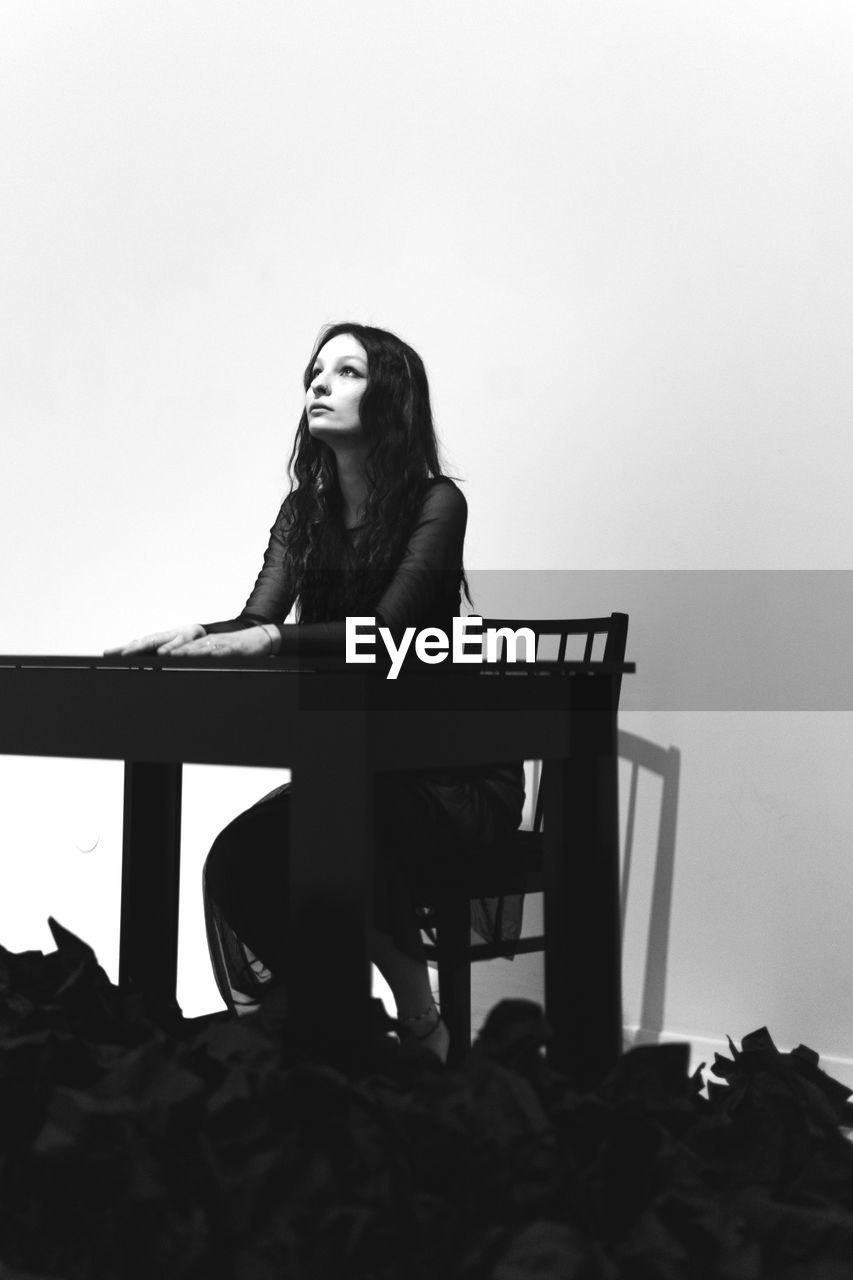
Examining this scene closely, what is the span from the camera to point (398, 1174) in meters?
0.94

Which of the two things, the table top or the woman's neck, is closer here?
the table top

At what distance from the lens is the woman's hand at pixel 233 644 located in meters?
1.32

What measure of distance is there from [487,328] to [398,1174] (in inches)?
65.6

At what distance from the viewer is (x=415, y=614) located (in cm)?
161

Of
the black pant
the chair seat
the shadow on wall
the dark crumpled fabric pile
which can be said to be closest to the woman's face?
the black pant

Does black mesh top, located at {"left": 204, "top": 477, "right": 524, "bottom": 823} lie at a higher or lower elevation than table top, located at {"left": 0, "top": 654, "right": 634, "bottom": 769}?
higher

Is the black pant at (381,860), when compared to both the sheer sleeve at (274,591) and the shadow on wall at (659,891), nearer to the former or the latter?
the sheer sleeve at (274,591)

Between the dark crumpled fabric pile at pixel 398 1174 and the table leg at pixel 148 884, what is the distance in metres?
0.50

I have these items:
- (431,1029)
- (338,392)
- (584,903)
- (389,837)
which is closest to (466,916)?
(389,837)

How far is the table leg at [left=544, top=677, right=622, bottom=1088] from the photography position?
1.19 m

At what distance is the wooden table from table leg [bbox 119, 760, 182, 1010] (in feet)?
1.62

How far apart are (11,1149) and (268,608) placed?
Result: 927 millimetres

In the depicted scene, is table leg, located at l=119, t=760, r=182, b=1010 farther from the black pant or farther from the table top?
the table top

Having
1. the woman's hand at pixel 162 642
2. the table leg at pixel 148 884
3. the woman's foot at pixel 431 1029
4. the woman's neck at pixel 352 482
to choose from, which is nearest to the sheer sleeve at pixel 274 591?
the woman's neck at pixel 352 482
